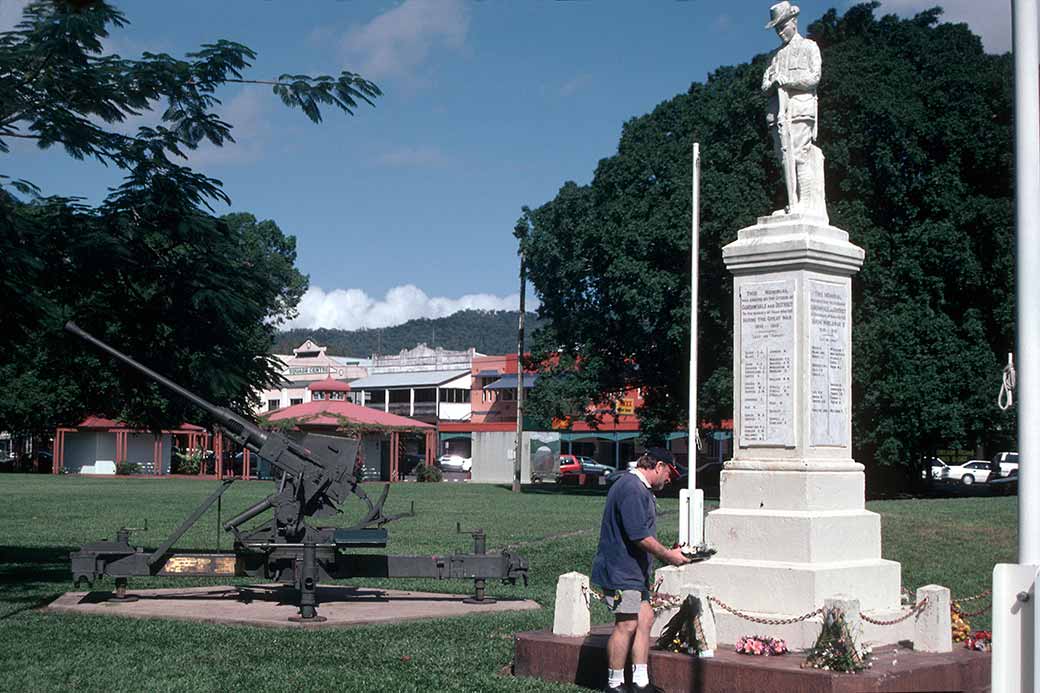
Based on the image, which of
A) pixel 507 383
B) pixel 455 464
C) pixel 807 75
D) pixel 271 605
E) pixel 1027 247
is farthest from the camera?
pixel 507 383

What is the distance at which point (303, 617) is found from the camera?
14016 millimetres

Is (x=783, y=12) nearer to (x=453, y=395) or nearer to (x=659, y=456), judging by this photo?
(x=659, y=456)

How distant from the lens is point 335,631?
1338cm

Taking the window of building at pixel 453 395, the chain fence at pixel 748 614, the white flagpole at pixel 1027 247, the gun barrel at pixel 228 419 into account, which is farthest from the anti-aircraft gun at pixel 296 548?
the window of building at pixel 453 395

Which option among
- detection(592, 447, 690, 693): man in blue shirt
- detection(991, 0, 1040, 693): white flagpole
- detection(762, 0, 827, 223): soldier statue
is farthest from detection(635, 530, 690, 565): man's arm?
detection(762, 0, 827, 223): soldier statue

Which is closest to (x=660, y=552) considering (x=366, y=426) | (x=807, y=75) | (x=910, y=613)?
(x=910, y=613)

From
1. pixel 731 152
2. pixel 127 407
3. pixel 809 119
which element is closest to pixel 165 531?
pixel 127 407

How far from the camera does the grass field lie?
10812 mm

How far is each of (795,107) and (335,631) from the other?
672 cm

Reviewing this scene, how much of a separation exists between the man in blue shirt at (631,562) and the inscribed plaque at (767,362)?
2.15m

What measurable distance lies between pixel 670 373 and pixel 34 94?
103ft

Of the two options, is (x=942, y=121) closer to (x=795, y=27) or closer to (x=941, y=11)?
(x=941, y=11)

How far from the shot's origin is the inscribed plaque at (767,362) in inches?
455

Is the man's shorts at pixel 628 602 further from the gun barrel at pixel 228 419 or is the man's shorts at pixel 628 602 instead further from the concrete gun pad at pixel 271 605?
the gun barrel at pixel 228 419
